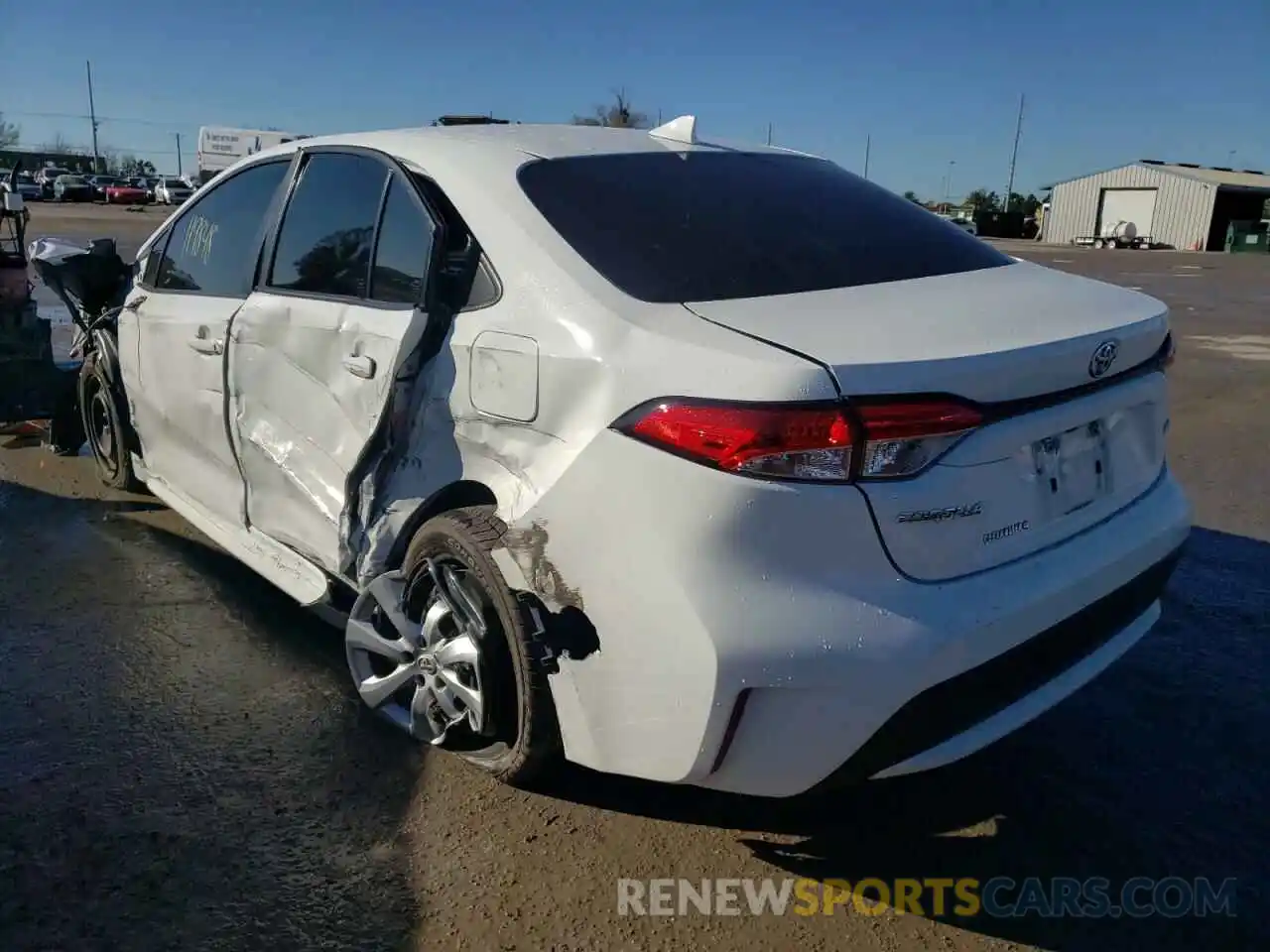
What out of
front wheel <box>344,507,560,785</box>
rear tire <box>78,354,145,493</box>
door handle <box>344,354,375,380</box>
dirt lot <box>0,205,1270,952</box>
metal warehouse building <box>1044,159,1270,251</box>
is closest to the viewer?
dirt lot <box>0,205,1270,952</box>

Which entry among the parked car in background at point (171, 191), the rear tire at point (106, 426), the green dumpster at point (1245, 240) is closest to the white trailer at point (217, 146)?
the parked car in background at point (171, 191)

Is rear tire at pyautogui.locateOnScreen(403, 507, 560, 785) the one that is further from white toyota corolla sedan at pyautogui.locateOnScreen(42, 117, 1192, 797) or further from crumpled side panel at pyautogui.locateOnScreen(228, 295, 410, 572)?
crumpled side panel at pyautogui.locateOnScreen(228, 295, 410, 572)

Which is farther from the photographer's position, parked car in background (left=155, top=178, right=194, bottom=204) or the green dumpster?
the green dumpster

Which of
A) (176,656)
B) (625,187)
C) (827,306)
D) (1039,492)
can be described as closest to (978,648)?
(1039,492)

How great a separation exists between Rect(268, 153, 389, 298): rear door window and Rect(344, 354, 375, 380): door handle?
0.22 metres

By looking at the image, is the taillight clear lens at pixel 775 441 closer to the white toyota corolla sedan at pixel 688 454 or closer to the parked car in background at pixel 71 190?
the white toyota corolla sedan at pixel 688 454

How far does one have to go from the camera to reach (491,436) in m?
2.48

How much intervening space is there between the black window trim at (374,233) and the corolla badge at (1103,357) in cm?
163

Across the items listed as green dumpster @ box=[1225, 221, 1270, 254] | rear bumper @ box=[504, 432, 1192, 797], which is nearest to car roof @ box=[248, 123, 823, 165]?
rear bumper @ box=[504, 432, 1192, 797]

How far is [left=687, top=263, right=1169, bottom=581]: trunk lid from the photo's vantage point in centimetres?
206

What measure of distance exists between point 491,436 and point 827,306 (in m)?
0.85

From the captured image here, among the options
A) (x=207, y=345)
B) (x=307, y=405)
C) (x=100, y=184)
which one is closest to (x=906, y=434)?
(x=307, y=405)

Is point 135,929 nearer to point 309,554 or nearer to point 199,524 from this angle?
point 309,554

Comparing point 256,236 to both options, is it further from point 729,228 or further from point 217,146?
point 217,146
